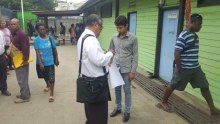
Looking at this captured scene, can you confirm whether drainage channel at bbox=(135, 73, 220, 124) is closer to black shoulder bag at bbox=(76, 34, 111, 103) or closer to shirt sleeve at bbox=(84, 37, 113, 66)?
black shoulder bag at bbox=(76, 34, 111, 103)

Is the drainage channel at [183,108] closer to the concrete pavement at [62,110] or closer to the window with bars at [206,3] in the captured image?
the concrete pavement at [62,110]

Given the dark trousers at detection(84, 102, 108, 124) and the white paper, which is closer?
the dark trousers at detection(84, 102, 108, 124)

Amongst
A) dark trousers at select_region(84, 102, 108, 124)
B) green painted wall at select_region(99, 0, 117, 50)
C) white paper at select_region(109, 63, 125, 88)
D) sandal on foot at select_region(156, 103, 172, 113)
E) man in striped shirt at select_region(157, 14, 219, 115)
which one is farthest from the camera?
green painted wall at select_region(99, 0, 117, 50)

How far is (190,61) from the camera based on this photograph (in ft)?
13.4

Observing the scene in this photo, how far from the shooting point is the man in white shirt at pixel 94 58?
8.95 feet

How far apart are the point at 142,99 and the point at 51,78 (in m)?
2.05

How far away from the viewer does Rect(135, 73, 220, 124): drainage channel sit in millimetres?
4132

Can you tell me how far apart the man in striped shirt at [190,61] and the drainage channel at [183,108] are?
22 cm

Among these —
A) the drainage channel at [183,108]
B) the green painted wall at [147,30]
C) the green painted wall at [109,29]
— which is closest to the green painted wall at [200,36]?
the green painted wall at [147,30]

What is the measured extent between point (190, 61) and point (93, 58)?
2.06m

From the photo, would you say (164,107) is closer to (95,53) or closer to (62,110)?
(62,110)

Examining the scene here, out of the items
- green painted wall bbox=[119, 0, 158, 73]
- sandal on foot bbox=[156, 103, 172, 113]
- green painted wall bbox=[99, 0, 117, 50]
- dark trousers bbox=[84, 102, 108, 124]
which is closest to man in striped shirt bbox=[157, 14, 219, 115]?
sandal on foot bbox=[156, 103, 172, 113]

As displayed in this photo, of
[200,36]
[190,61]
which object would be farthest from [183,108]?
[200,36]

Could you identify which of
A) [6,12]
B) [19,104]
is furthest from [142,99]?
[6,12]
